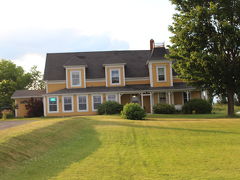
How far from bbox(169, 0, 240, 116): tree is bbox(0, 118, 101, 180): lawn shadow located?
47.2ft

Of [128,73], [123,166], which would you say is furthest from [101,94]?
[123,166]

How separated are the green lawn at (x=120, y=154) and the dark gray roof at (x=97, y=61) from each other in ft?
78.0

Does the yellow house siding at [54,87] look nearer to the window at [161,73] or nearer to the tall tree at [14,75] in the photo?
the window at [161,73]

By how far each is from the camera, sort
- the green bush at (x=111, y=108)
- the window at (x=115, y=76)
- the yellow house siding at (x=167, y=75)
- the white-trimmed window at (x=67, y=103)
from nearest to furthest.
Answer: the green bush at (x=111, y=108) < the white-trimmed window at (x=67, y=103) < the yellow house siding at (x=167, y=75) < the window at (x=115, y=76)

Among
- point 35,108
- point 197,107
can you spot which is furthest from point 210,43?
point 35,108

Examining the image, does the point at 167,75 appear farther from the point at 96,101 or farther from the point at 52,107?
the point at 52,107

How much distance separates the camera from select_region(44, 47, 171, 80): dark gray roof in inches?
1620

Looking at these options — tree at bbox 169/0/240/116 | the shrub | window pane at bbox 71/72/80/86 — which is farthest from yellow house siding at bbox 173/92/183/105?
the shrub

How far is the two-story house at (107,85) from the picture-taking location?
38.8m

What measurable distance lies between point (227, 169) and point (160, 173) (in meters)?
2.06

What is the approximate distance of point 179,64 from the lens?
3003 cm

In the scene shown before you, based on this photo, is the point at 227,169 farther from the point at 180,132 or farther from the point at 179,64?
the point at 179,64

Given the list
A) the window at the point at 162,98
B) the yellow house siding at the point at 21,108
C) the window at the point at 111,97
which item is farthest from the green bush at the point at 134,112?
the yellow house siding at the point at 21,108

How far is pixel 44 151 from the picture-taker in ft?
40.9
